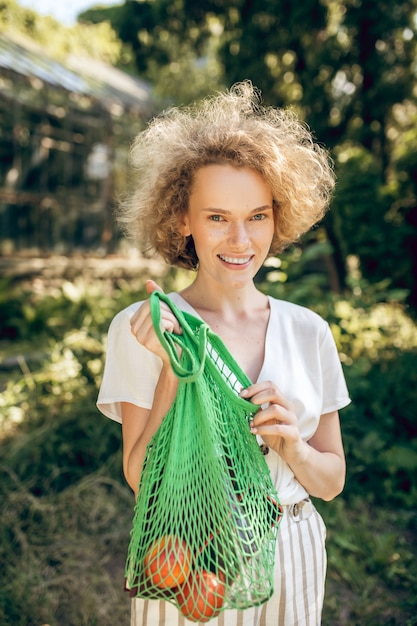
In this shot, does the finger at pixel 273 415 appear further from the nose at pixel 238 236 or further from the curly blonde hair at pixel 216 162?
the curly blonde hair at pixel 216 162

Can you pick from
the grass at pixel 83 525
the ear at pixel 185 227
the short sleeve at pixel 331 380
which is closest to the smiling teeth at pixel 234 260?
the ear at pixel 185 227

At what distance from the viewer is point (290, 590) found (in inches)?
60.1

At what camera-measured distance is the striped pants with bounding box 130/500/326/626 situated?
144 cm

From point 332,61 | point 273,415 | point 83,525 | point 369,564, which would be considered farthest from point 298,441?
point 332,61

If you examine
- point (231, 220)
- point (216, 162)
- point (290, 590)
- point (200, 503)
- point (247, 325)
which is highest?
point (216, 162)

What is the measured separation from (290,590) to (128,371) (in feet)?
2.38

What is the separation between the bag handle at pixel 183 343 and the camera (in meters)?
1.31

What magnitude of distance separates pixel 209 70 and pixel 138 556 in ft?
44.4

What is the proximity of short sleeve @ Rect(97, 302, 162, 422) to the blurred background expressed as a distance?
5.93 ft

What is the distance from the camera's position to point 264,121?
1.75 meters

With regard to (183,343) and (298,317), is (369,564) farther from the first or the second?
(183,343)

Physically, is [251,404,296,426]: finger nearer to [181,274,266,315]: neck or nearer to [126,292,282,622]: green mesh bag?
[126,292,282,622]: green mesh bag

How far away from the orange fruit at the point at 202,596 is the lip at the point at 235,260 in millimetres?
799

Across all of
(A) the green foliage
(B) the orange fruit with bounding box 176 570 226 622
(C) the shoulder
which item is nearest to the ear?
(C) the shoulder
